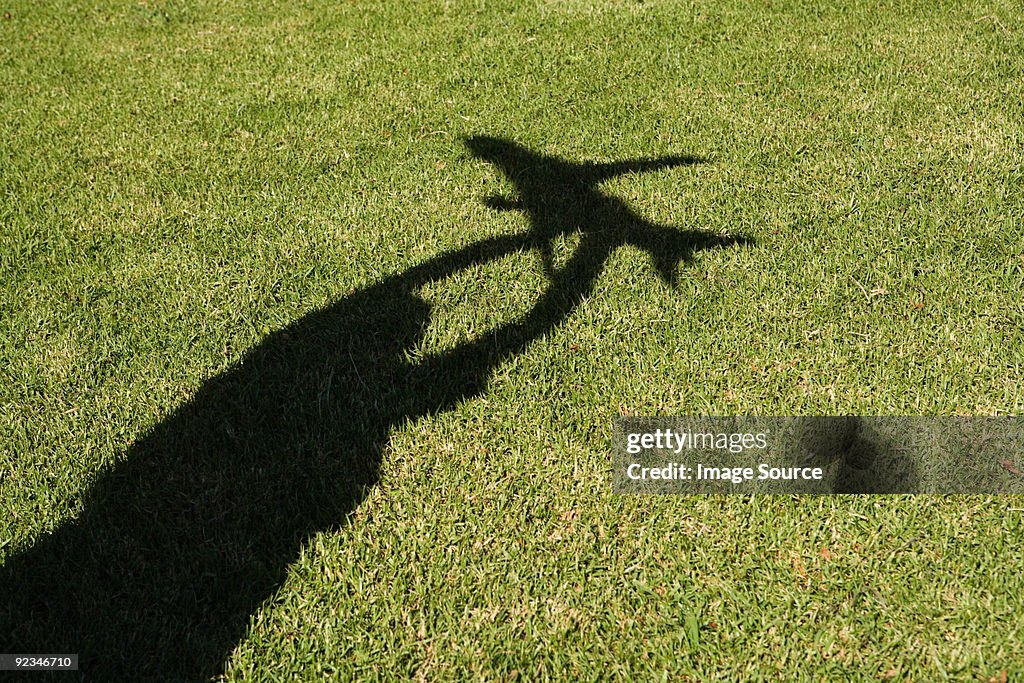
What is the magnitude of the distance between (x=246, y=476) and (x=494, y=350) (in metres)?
1.29

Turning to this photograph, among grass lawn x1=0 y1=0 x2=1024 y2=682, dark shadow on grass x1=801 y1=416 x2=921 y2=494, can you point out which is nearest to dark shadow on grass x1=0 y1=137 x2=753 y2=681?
grass lawn x1=0 y1=0 x2=1024 y2=682

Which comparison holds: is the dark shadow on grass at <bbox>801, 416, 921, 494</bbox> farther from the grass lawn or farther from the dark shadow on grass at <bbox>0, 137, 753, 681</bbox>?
the dark shadow on grass at <bbox>0, 137, 753, 681</bbox>

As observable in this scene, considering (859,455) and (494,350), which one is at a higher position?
(494,350)

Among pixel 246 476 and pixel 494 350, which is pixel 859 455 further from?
pixel 246 476

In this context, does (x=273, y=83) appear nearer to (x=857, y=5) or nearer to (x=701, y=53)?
(x=701, y=53)

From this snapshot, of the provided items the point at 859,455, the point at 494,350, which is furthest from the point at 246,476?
the point at 859,455

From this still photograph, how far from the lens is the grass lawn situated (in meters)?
3.12

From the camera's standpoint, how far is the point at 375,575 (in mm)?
3289

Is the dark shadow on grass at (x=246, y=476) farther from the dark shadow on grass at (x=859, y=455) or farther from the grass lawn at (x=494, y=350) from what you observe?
the dark shadow on grass at (x=859, y=455)

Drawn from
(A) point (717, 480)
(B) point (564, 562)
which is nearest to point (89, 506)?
(B) point (564, 562)

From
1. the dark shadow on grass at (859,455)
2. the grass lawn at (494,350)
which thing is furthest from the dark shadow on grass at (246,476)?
the dark shadow on grass at (859,455)

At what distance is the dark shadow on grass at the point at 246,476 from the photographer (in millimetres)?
3094

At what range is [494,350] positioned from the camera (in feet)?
14.1

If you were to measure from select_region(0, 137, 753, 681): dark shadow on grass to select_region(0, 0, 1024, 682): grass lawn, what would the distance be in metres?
0.02
